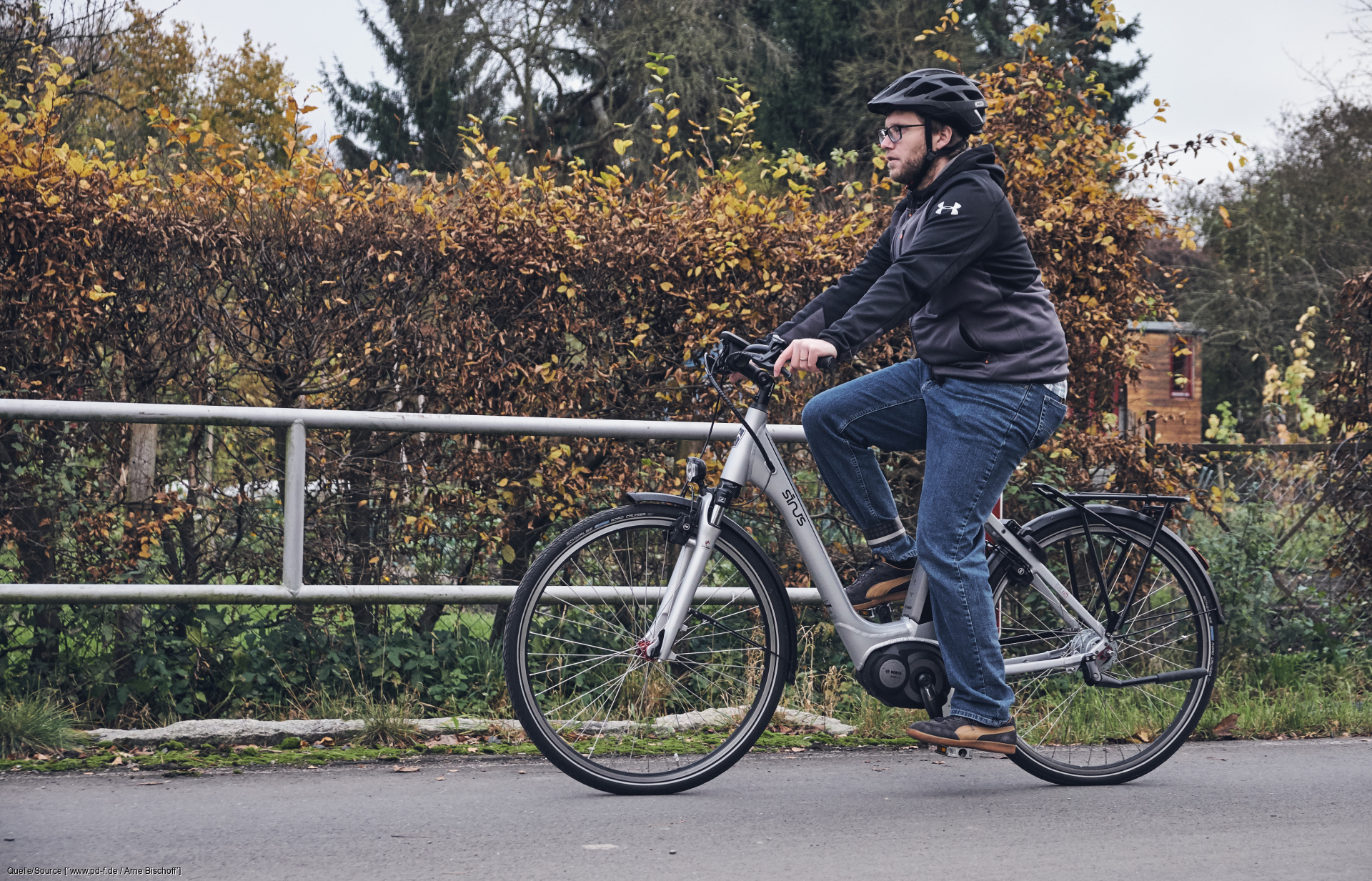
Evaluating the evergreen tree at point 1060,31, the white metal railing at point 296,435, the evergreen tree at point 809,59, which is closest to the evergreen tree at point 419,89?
the evergreen tree at point 809,59

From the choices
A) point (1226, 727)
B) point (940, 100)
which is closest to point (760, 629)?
point (940, 100)

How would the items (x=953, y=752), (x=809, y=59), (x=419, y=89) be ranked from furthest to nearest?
(x=809, y=59), (x=419, y=89), (x=953, y=752)

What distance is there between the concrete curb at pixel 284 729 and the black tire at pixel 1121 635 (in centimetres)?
102

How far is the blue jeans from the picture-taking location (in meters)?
3.96

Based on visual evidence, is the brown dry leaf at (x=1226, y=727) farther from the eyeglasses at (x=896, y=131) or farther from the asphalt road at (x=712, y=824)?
the eyeglasses at (x=896, y=131)

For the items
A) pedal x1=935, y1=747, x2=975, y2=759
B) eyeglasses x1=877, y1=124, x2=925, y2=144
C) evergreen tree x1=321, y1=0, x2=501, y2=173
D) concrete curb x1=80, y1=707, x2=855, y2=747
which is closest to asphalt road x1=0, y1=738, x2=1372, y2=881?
pedal x1=935, y1=747, x2=975, y2=759

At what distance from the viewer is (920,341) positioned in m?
4.06

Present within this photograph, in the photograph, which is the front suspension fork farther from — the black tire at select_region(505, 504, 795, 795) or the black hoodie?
the black hoodie

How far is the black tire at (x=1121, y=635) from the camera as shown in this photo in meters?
4.32

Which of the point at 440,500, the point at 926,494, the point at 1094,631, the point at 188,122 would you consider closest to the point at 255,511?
the point at 440,500

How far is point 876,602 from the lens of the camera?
418cm

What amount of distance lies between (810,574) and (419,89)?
25828 millimetres

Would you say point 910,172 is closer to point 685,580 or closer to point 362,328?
point 685,580

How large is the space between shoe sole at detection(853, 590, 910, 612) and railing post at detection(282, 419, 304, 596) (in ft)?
6.53
